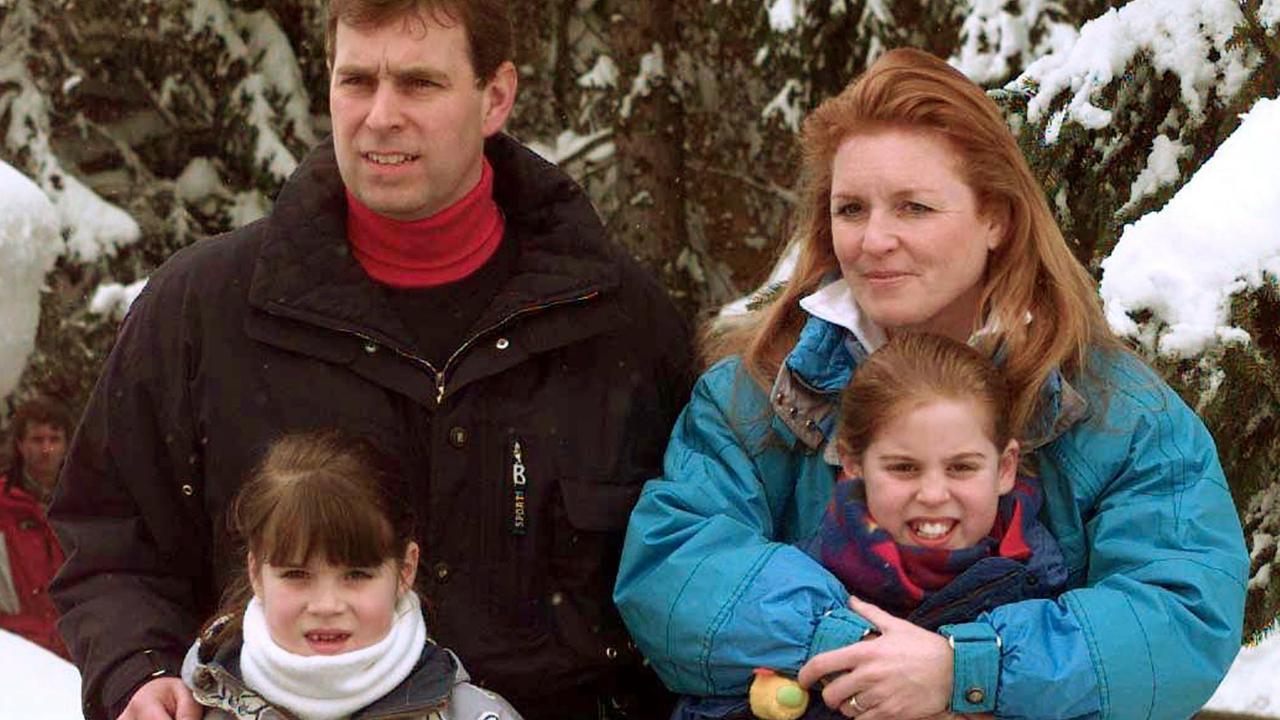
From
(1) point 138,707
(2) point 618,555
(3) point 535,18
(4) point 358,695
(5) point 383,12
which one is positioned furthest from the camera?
(3) point 535,18

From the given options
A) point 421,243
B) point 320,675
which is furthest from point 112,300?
point 320,675

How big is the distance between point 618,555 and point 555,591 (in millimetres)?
169

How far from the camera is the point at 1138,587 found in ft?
10.2

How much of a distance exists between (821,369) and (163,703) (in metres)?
1.44

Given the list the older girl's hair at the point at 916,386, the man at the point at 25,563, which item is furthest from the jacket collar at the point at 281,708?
the man at the point at 25,563

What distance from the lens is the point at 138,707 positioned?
3.30m

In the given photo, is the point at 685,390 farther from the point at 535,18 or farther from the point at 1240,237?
the point at 535,18

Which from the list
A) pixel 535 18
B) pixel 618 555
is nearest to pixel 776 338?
pixel 618 555

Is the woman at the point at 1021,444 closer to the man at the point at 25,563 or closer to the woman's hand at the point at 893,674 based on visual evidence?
the woman's hand at the point at 893,674

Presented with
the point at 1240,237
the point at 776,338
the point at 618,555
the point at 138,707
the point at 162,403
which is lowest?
the point at 138,707

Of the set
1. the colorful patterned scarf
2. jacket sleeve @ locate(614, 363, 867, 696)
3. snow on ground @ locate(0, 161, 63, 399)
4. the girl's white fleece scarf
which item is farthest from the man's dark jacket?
snow on ground @ locate(0, 161, 63, 399)

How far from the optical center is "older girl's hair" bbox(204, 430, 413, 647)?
3.10 m

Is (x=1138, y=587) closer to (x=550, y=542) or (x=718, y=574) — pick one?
(x=718, y=574)

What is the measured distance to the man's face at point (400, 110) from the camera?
3531 millimetres
